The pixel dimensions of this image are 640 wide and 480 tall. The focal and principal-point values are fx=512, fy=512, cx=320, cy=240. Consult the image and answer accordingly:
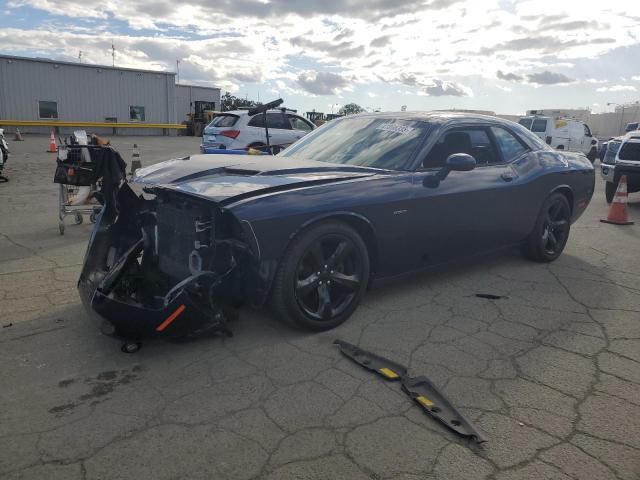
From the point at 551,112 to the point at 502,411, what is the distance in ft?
103

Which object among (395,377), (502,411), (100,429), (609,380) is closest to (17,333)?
(100,429)

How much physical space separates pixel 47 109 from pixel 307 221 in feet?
102

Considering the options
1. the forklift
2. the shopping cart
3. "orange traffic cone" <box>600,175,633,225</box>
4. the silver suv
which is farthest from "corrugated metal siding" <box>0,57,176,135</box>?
"orange traffic cone" <box>600,175,633,225</box>

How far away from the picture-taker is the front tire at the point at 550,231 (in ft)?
17.4

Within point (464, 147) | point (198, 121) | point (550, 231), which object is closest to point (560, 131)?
point (550, 231)

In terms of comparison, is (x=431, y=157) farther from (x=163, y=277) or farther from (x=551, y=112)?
(x=551, y=112)

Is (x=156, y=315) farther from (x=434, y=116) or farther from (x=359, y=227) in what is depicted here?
(x=434, y=116)

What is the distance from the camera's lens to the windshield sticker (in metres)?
4.38

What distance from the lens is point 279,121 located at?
13.8m

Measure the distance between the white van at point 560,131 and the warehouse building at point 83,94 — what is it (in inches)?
896

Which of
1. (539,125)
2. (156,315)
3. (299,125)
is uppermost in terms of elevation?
(539,125)

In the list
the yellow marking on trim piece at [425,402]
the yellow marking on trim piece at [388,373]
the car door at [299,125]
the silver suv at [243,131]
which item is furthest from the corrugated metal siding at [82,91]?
the yellow marking on trim piece at [425,402]

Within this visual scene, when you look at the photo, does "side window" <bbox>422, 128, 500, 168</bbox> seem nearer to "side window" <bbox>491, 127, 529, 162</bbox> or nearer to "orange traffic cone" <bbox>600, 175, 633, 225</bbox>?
"side window" <bbox>491, 127, 529, 162</bbox>

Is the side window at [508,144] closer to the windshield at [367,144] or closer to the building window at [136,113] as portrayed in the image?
the windshield at [367,144]
